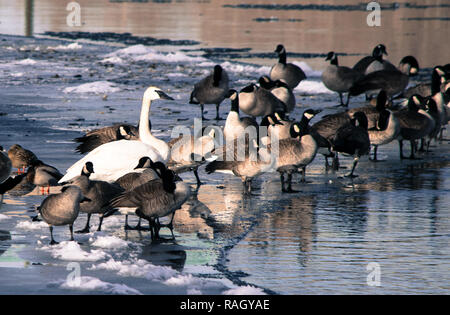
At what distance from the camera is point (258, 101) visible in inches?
756

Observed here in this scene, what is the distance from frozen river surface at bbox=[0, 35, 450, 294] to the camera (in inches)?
342

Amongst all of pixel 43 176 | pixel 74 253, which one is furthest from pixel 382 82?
pixel 74 253

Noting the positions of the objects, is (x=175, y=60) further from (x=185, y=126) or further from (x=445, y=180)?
(x=445, y=180)

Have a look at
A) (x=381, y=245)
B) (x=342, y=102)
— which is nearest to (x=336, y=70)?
(x=342, y=102)

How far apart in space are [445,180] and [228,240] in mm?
5642

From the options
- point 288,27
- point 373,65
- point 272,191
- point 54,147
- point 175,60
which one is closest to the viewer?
point 272,191

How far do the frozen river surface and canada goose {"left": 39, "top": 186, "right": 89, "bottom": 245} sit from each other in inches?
11.9

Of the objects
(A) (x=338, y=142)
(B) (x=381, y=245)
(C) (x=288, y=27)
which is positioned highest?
(C) (x=288, y=27)

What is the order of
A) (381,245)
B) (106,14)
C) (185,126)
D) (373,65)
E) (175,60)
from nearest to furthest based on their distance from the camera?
(381,245) < (185,126) < (373,65) < (175,60) < (106,14)

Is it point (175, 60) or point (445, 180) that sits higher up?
point (175, 60)

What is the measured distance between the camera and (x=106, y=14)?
2247 inches

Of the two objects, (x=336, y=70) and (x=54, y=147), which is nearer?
(x=54, y=147)

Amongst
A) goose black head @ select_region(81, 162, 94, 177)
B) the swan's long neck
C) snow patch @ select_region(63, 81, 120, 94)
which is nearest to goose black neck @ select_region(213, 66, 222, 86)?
snow patch @ select_region(63, 81, 120, 94)

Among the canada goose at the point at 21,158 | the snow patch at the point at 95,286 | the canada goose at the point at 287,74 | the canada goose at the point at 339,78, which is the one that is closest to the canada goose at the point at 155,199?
the snow patch at the point at 95,286
